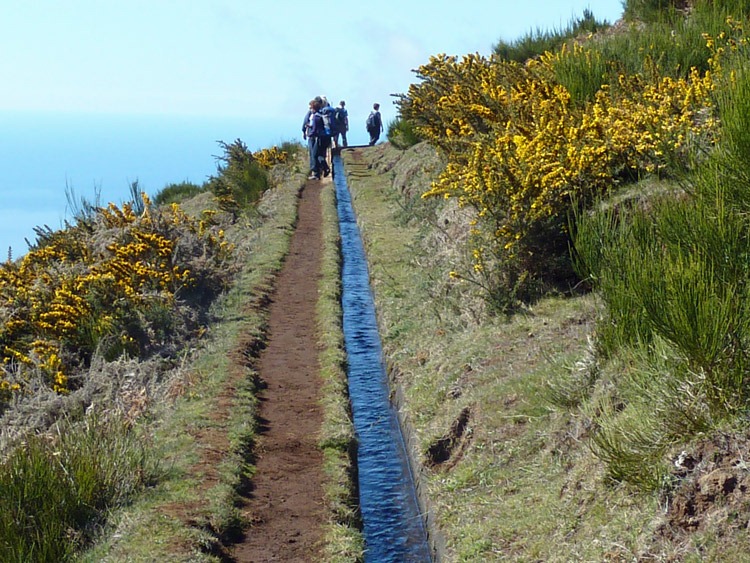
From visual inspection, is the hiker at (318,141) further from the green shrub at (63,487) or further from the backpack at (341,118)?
the green shrub at (63,487)

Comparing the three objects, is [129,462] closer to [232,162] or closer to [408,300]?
[408,300]

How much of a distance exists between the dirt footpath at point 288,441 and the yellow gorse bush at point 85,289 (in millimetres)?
1704

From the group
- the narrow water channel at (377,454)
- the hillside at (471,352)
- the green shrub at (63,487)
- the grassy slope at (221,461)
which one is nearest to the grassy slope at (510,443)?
the hillside at (471,352)

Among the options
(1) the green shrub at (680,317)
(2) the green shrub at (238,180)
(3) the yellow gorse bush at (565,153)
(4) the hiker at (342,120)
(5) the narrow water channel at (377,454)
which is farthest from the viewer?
(4) the hiker at (342,120)

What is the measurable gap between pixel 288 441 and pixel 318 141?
660 inches

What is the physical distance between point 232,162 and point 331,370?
15602 mm

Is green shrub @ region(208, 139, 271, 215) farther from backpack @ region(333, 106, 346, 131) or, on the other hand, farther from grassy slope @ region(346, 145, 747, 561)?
grassy slope @ region(346, 145, 747, 561)

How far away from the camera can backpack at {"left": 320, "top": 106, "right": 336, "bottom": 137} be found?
78.3ft

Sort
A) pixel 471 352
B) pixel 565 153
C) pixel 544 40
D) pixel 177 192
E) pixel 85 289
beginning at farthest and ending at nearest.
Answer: pixel 177 192 < pixel 544 40 < pixel 85 289 < pixel 565 153 < pixel 471 352

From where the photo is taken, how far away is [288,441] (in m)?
8.73

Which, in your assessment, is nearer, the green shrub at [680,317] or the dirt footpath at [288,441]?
the green shrub at [680,317]

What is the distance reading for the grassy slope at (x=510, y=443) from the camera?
518 cm

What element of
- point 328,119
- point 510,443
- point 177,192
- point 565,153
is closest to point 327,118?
point 328,119

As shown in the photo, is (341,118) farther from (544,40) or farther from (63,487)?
(63,487)
